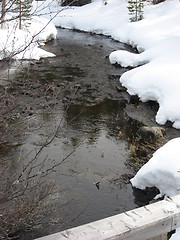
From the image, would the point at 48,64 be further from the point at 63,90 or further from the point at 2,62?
the point at 2,62

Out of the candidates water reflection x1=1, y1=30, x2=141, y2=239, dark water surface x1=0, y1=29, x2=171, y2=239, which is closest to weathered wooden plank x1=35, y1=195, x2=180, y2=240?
water reflection x1=1, y1=30, x2=141, y2=239

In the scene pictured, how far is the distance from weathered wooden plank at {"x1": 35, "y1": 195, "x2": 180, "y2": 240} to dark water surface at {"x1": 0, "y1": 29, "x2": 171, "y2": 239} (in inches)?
69.9

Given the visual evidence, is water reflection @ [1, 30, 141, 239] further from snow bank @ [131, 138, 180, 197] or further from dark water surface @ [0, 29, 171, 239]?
snow bank @ [131, 138, 180, 197]

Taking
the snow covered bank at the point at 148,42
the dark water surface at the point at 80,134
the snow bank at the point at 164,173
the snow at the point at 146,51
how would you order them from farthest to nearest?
the snow covered bank at the point at 148,42 → the dark water surface at the point at 80,134 → the snow at the point at 146,51 → the snow bank at the point at 164,173

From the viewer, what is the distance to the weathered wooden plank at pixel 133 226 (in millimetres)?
1673

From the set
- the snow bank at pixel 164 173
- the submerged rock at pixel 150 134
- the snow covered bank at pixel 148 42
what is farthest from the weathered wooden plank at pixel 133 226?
the submerged rock at pixel 150 134

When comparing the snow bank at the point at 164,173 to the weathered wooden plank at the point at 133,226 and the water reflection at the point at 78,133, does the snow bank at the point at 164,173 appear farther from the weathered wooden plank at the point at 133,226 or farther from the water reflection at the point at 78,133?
the weathered wooden plank at the point at 133,226

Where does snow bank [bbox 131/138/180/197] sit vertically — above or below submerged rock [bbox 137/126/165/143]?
above

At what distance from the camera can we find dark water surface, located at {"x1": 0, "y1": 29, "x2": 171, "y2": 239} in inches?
209

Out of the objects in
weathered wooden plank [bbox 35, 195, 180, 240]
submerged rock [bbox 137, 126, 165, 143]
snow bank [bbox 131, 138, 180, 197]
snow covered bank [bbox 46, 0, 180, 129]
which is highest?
weathered wooden plank [bbox 35, 195, 180, 240]

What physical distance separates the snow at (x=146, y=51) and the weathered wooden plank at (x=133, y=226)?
3.09ft

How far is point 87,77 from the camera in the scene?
12.3 m

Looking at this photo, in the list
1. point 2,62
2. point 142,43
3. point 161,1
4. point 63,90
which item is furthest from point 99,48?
point 2,62

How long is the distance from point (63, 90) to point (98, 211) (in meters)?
6.02
